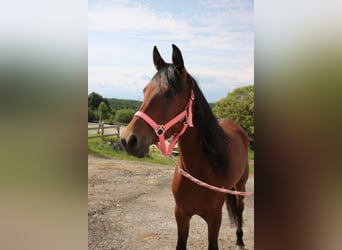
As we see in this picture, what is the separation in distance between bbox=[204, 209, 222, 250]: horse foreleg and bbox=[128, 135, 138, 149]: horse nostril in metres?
0.54

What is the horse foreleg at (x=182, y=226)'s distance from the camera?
150cm

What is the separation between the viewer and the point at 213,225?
1.45 m

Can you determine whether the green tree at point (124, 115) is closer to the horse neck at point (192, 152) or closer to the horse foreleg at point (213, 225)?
the horse neck at point (192, 152)

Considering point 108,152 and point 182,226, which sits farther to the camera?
point 108,152

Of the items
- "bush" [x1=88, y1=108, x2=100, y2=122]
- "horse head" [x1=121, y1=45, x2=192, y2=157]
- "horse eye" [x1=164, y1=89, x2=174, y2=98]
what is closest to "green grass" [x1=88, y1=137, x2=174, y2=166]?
"bush" [x1=88, y1=108, x2=100, y2=122]

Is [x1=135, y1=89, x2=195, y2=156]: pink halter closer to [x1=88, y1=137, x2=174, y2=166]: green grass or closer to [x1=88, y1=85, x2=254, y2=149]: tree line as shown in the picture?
[x1=88, y1=85, x2=254, y2=149]: tree line

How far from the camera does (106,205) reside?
5.59 feet

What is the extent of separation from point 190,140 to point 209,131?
10 cm

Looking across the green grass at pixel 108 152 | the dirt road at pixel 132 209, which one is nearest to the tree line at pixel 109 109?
the green grass at pixel 108 152

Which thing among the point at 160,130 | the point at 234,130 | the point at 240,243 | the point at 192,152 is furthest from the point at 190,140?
the point at 240,243

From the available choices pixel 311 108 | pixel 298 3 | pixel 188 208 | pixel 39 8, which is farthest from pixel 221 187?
pixel 39 8

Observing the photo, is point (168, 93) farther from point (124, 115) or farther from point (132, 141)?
point (124, 115)

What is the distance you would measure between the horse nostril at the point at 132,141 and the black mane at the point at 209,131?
307 millimetres

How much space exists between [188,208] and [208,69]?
28.9 inches
